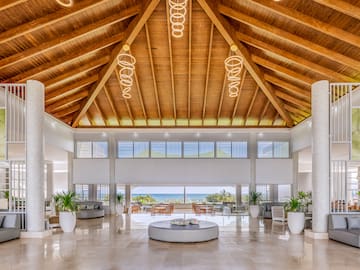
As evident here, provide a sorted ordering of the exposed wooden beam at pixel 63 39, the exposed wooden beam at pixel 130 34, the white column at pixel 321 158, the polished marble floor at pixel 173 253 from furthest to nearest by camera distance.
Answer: the exposed wooden beam at pixel 130 34, the exposed wooden beam at pixel 63 39, the white column at pixel 321 158, the polished marble floor at pixel 173 253

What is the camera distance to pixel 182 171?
1989 cm

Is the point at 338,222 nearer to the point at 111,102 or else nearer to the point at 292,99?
the point at 292,99

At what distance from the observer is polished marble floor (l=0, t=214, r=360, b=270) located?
288 inches

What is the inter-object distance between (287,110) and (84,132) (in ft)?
37.9

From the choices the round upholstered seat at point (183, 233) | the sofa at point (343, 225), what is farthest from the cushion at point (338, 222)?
the round upholstered seat at point (183, 233)

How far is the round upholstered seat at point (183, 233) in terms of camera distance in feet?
32.4

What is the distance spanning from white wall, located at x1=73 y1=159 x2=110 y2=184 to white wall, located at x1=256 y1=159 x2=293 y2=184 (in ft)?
28.8

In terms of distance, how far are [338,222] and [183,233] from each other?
485 centimetres

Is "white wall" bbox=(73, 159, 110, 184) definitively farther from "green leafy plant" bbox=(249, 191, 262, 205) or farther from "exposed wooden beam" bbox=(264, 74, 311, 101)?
"exposed wooden beam" bbox=(264, 74, 311, 101)

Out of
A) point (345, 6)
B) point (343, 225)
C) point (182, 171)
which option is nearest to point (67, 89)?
point (182, 171)

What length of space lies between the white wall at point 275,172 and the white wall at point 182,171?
74 centimetres

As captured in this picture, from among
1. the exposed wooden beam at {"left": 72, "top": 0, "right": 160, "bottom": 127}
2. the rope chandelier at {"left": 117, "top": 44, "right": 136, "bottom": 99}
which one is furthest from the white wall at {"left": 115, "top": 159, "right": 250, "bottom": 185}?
the rope chandelier at {"left": 117, "top": 44, "right": 136, "bottom": 99}

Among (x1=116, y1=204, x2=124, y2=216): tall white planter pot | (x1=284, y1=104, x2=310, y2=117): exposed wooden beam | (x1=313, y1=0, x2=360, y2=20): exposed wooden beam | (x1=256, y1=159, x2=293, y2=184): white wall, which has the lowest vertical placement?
(x1=116, y1=204, x2=124, y2=216): tall white planter pot

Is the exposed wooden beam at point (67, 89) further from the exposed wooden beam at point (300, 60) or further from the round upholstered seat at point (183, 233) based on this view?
the round upholstered seat at point (183, 233)
